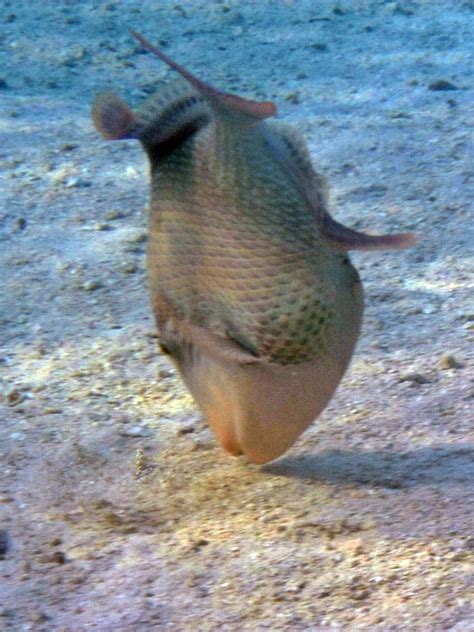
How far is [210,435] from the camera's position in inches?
93.6

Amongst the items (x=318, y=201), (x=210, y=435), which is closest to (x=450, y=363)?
(x=210, y=435)

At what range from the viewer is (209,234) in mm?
1885

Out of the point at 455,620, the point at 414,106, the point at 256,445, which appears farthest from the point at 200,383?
the point at 414,106

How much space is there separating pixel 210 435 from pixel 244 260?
0.69 meters

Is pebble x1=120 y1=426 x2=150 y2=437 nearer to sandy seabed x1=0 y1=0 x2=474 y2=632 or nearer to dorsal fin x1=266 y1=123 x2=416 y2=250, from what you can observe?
sandy seabed x1=0 y1=0 x2=474 y2=632

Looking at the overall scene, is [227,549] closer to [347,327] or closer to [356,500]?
[356,500]

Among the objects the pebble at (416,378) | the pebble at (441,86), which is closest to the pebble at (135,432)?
the pebble at (416,378)

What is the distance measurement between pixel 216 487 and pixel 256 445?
17 centimetres

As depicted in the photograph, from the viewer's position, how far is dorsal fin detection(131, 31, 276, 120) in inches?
69.1

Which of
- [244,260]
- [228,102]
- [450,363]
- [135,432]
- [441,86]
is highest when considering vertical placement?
[228,102]

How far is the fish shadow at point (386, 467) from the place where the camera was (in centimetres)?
206

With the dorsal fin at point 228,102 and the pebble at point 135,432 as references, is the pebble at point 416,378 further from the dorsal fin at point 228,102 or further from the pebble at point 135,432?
the dorsal fin at point 228,102

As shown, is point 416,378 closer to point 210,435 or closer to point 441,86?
point 210,435

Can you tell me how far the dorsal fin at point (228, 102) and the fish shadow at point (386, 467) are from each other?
0.87 meters
